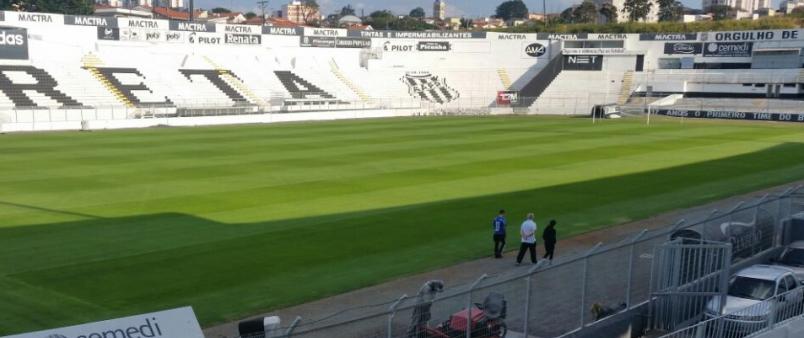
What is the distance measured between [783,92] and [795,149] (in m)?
38.3

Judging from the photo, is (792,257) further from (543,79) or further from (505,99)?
(543,79)

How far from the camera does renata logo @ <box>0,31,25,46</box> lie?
5932cm

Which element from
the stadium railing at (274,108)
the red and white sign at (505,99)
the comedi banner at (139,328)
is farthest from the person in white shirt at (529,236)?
the red and white sign at (505,99)

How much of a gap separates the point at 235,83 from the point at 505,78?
33650 millimetres

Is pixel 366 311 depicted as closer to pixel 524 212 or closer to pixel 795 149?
pixel 524 212

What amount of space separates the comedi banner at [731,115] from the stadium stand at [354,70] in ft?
5.76

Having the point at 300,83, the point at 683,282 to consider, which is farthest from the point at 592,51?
the point at 683,282

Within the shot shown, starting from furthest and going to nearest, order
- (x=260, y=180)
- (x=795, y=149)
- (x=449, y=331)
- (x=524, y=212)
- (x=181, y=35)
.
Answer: (x=181, y=35)
(x=795, y=149)
(x=260, y=180)
(x=524, y=212)
(x=449, y=331)

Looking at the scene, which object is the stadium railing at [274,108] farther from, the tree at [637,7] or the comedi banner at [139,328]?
the tree at [637,7]

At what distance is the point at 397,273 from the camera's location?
16.7m

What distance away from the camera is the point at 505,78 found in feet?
297

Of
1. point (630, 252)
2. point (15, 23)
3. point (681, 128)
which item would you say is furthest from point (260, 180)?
point (15, 23)

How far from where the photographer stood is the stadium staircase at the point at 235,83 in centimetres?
7157

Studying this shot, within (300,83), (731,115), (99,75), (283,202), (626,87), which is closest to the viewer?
(283,202)
